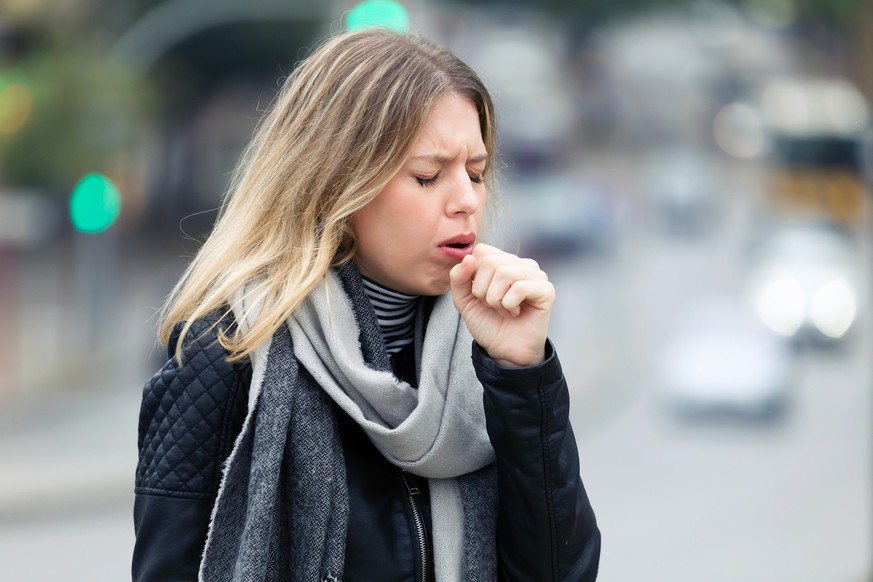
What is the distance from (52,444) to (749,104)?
48.9 metres

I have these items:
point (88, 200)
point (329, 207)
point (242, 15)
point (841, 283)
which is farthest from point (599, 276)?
point (329, 207)

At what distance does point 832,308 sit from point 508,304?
1943cm

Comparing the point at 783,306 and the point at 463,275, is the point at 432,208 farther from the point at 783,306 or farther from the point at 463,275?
the point at 783,306

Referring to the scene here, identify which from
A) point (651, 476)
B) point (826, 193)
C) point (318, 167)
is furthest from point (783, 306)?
point (318, 167)

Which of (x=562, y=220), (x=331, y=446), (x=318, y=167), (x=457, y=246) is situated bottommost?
→ (x=331, y=446)

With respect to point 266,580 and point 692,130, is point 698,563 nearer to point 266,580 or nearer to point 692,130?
point 266,580

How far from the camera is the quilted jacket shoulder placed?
1711 millimetres

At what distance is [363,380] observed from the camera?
1.72m

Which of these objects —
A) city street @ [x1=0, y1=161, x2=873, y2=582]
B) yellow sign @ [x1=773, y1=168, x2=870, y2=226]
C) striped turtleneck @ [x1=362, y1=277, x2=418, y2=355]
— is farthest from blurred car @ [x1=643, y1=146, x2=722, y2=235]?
striped turtleneck @ [x1=362, y1=277, x2=418, y2=355]

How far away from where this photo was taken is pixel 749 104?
57.9 meters

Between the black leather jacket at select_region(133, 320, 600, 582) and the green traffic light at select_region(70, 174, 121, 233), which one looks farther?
the green traffic light at select_region(70, 174, 121, 233)

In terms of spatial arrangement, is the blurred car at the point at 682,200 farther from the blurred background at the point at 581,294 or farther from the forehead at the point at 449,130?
the forehead at the point at 449,130

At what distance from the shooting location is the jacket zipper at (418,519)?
176 cm

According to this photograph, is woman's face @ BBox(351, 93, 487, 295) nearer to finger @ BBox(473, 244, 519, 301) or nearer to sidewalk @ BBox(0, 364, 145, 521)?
finger @ BBox(473, 244, 519, 301)
